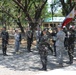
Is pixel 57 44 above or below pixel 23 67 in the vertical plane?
above

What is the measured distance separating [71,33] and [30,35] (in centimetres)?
622

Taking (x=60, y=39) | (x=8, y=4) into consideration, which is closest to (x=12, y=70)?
(x=60, y=39)

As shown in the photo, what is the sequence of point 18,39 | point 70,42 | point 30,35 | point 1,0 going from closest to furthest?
point 70,42 → point 18,39 → point 30,35 → point 1,0

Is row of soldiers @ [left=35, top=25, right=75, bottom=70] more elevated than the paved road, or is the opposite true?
row of soldiers @ [left=35, top=25, right=75, bottom=70]

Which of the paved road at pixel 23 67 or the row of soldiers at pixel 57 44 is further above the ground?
the row of soldiers at pixel 57 44

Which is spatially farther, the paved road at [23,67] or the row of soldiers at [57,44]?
the row of soldiers at [57,44]

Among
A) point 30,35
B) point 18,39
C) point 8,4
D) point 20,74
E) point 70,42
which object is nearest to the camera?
point 20,74

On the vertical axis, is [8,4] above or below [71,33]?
above

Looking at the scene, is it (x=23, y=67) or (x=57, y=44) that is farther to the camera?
(x=23, y=67)

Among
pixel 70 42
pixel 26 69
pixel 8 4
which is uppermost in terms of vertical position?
pixel 8 4

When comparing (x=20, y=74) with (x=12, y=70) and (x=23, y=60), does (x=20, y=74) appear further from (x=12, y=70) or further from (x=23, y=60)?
(x=23, y=60)

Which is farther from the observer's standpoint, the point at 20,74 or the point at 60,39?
the point at 60,39

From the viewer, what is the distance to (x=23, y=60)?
1420cm

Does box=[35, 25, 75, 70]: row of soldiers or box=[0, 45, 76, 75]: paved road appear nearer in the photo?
box=[0, 45, 76, 75]: paved road
